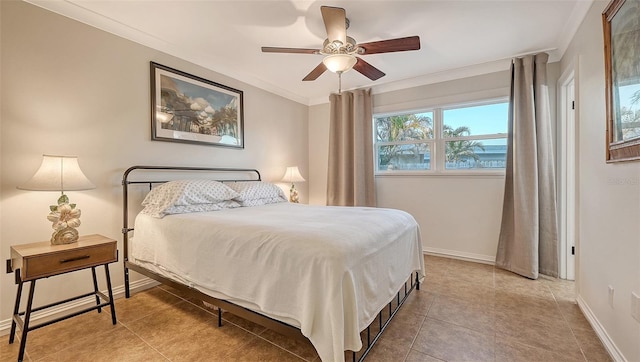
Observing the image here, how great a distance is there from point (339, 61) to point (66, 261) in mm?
2444

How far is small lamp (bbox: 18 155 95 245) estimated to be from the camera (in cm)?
182

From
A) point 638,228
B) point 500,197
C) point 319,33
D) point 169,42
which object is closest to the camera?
point 638,228

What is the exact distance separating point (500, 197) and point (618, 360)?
2.06 metres

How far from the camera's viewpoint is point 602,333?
69.5 inches

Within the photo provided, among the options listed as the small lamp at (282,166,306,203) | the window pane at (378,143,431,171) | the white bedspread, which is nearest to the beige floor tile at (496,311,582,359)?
the white bedspread

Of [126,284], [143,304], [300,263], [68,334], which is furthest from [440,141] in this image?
[68,334]

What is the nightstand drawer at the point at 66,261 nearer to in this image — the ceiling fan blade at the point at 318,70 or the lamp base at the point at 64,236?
the lamp base at the point at 64,236

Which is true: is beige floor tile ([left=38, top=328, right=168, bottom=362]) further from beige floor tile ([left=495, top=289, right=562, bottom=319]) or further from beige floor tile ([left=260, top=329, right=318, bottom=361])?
beige floor tile ([left=495, top=289, right=562, bottom=319])

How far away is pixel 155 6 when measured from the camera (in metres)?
2.22

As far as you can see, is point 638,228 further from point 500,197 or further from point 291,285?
point 500,197

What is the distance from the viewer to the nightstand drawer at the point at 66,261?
1.65 metres

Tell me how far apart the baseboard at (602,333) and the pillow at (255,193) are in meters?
2.98

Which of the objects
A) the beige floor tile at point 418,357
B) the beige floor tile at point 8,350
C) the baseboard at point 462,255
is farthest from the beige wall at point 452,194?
the beige floor tile at point 8,350

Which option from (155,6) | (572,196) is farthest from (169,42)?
(572,196)
